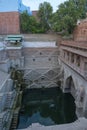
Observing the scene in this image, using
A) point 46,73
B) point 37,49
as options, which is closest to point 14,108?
point 46,73

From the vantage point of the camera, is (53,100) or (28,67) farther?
(28,67)

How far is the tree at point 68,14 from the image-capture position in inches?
962

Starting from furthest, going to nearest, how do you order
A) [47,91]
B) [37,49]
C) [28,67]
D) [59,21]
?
[59,21] < [37,49] < [28,67] < [47,91]

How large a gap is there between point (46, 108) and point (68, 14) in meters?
14.6

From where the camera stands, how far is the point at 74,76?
1484cm

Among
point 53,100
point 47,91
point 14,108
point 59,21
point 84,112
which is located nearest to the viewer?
point 84,112

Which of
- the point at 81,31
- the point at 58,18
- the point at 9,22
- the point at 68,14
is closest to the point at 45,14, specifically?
the point at 58,18

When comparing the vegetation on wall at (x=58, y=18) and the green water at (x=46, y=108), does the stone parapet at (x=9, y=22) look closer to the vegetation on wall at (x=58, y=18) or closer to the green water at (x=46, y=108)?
the vegetation on wall at (x=58, y=18)

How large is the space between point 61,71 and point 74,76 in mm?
5462

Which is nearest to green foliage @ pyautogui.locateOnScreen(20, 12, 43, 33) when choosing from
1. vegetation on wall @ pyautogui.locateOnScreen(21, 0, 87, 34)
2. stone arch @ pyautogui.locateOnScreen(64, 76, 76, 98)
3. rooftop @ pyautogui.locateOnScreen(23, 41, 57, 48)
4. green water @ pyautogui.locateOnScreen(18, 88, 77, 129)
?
vegetation on wall @ pyautogui.locateOnScreen(21, 0, 87, 34)

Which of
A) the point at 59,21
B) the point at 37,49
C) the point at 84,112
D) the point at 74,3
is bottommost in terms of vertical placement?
the point at 84,112

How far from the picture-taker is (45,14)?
96.5 feet

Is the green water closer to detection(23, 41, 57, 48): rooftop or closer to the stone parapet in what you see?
detection(23, 41, 57, 48): rooftop

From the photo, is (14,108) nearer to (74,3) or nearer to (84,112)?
(84,112)
